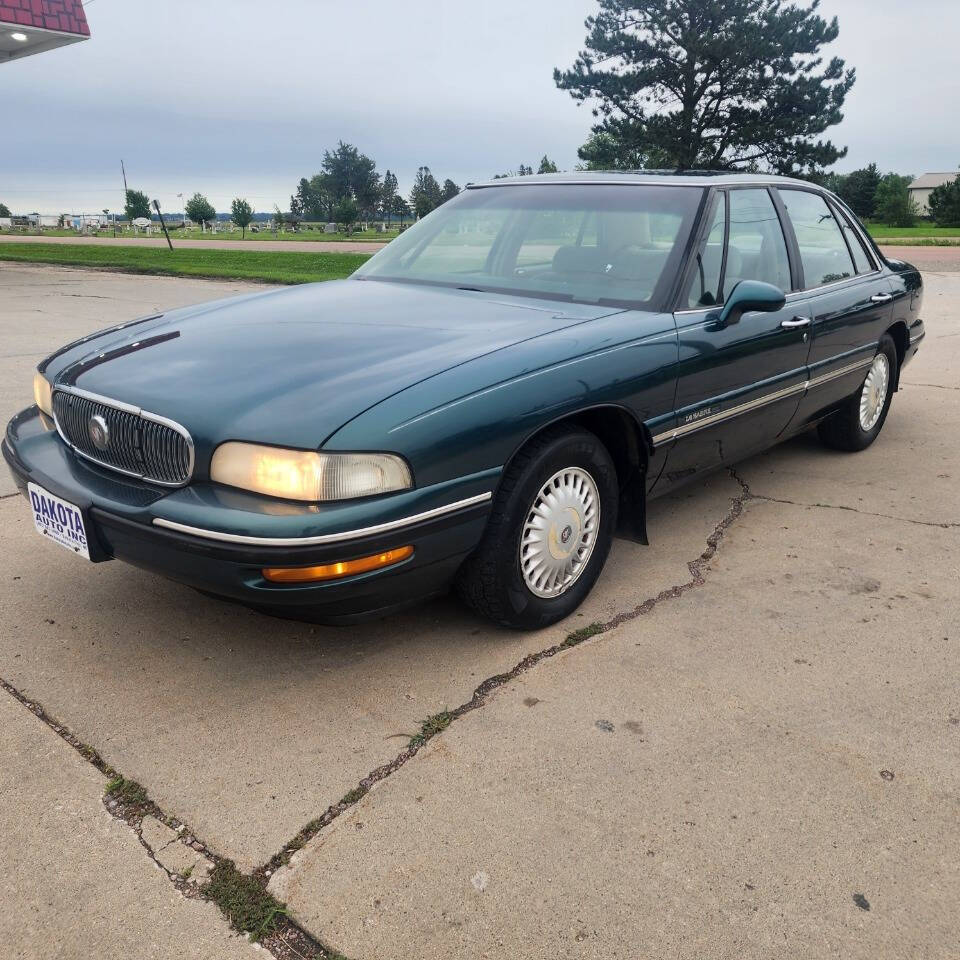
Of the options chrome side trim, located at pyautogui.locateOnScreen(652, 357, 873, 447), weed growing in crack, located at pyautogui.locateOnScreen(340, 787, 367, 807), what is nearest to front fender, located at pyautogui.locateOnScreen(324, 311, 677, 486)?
chrome side trim, located at pyautogui.locateOnScreen(652, 357, 873, 447)

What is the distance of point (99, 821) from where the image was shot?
2008 mm

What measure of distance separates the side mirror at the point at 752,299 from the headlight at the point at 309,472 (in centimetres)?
162

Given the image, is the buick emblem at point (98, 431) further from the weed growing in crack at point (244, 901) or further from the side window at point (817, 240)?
A: the side window at point (817, 240)

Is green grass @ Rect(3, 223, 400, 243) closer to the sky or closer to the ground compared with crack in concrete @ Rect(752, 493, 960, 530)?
closer to the sky

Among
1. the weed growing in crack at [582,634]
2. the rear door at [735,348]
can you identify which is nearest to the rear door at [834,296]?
the rear door at [735,348]

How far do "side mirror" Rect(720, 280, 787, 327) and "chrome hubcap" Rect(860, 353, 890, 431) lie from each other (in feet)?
6.03

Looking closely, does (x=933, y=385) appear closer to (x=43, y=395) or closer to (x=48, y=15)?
(x=43, y=395)

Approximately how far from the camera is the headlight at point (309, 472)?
86.3 inches

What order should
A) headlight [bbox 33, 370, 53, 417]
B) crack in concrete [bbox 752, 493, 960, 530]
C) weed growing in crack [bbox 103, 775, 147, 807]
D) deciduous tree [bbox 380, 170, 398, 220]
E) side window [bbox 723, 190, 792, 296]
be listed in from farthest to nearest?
deciduous tree [bbox 380, 170, 398, 220] → crack in concrete [bbox 752, 493, 960, 530] → side window [bbox 723, 190, 792, 296] → headlight [bbox 33, 370, 53, 417] → weed growing in crack [bbox 103, 775, 147, 807]

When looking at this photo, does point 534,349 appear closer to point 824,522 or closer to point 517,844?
point 517,844

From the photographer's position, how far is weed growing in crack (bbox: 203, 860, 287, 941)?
1.73m

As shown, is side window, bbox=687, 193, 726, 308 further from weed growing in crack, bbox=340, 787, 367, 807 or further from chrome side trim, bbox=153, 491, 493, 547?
weed growing in crack, bbox=340, 787, 367, 807

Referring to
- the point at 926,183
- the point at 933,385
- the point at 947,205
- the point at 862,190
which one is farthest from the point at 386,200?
the point at 933,385

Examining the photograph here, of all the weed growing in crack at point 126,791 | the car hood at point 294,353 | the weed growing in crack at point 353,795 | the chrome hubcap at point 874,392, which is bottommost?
the weed growing in crack at point 353,795
